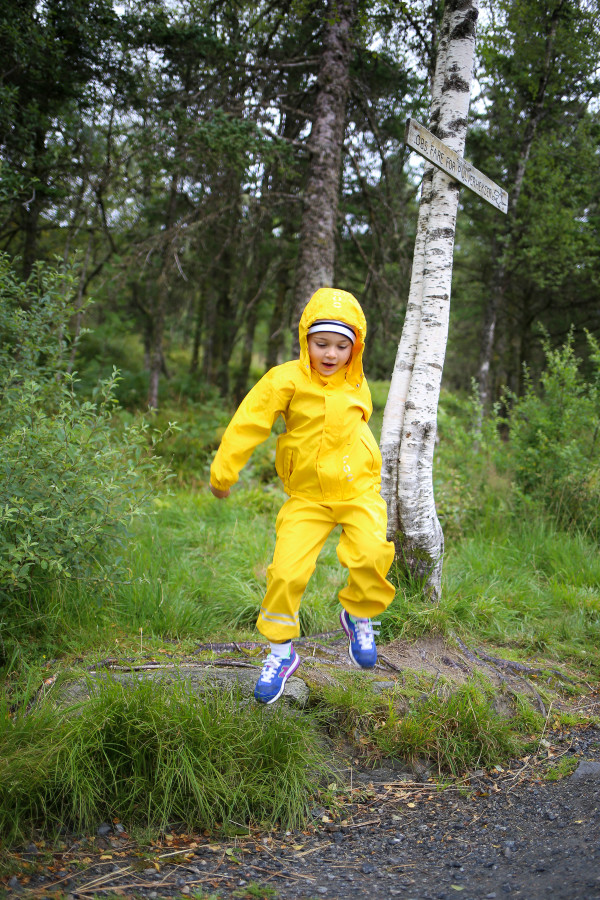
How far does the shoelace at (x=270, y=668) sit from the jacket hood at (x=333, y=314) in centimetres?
144

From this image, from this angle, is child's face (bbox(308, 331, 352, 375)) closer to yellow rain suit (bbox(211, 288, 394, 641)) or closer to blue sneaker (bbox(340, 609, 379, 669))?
yellow rain suit (bbox(211, 288, 394, 641))

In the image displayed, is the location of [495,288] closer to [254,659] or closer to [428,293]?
[428,293]

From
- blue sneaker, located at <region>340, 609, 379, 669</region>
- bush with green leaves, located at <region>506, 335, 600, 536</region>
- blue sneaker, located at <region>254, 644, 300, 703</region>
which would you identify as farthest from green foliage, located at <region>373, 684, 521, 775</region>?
bush with green leaves, located at <region>506, 335, 600, 536</region>

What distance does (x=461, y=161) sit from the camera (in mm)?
4168

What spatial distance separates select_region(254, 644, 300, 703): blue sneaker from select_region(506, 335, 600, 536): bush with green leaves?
4.38m

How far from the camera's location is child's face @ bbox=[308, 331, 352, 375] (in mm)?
3164

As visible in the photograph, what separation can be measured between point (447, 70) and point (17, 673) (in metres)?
4.98

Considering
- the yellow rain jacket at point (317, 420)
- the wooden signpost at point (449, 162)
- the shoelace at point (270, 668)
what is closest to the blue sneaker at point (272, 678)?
the shoelace at point (270, 668)

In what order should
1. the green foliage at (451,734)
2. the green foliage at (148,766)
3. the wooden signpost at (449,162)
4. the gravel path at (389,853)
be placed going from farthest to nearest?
the wooden signpost at (449,162), the green foliage at (451,734), the green foliage at (148,766), the gravel path at (389,853)

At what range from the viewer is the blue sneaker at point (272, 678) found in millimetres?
3080

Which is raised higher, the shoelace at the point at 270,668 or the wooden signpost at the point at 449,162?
the wooden signpost at the point at 449,162

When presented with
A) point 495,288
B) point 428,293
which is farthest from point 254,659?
point 495,288

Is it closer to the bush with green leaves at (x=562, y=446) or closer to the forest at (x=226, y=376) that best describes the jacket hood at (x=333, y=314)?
the forest at (x=226, y=376)

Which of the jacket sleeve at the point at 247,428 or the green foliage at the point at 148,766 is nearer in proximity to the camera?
the green foliage at the point at 148,766
